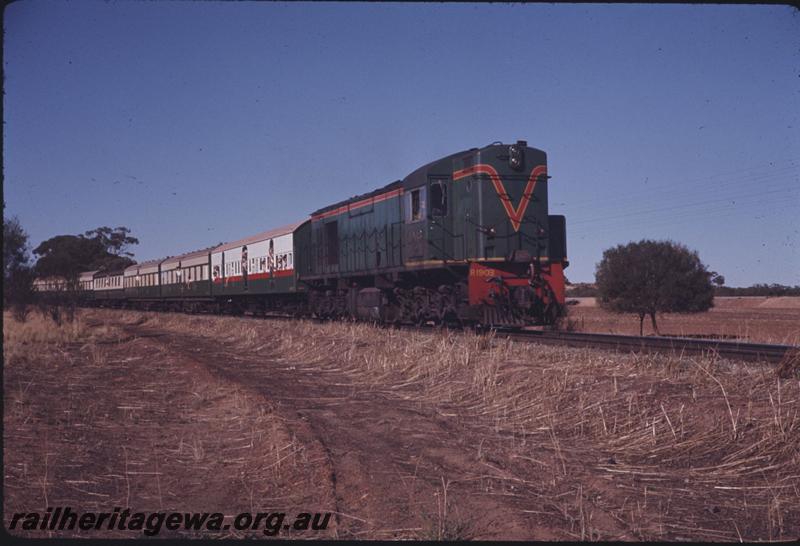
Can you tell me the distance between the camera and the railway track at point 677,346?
9664 mm

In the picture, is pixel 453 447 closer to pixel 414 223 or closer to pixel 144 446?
pixel 144 446

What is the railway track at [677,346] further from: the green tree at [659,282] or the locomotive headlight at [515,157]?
the green tree at [659,282]

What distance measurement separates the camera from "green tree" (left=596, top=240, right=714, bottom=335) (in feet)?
125

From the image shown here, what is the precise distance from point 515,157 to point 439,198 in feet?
6.96

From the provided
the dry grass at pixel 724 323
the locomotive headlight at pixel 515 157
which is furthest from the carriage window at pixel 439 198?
the dry grass at pixel 724 323

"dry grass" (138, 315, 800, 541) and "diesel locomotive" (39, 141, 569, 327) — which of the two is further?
"diesel locomotive" (39, 141, 569, 327)

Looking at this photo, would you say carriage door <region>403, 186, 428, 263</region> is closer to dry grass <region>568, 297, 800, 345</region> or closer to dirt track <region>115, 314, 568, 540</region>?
dry grass <region>568, 297, 800, 345</region>

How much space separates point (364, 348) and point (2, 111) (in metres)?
9.40

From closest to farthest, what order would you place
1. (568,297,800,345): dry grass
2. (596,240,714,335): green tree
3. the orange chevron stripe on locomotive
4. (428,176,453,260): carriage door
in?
the orange chevron stripe on locomotive, (428,176,453,260): carriage door, (568,297,800,345): dry grass, (596,240,714,335): green tree

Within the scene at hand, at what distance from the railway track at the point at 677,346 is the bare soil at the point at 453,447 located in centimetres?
114

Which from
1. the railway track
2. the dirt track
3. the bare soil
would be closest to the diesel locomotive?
the railway track

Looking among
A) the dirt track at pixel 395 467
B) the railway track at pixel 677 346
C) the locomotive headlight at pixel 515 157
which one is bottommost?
the dirt track at pixel 395 467

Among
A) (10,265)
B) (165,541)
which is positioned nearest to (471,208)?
(165,541)

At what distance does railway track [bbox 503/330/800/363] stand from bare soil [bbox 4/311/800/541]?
44.8 inches
